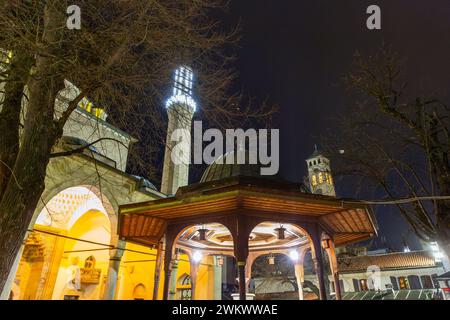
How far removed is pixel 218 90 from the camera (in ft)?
16.7

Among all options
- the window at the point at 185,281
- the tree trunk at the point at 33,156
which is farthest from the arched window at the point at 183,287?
the tree trunk at the point at 33,156

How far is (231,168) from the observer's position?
7.47m

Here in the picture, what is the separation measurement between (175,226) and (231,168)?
2135mm

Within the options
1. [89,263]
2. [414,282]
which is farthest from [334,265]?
[414,282]

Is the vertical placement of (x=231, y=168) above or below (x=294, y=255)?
above

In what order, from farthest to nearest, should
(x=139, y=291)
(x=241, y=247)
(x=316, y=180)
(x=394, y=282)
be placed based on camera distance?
(x=316, y=180), (x=394, y=282), (x=139, y=291), (x=241, y=247)

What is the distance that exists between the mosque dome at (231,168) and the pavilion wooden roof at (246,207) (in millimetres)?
826

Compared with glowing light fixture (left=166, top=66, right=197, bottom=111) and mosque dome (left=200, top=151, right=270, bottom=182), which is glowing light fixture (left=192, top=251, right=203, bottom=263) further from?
glowing light fixture (left=166, top=66, right=197, bottom=111)

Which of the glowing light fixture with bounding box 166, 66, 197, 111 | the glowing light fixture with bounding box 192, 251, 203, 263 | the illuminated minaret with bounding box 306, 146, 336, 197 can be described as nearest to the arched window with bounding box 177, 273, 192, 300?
the glowing light fixture with bounding box 192, 251, 203, 263

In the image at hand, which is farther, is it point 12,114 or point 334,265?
point 334,265

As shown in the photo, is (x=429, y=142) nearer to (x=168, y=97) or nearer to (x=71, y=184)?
(x=168, y=97)

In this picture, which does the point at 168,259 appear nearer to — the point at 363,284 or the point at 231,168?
the point at 231,168

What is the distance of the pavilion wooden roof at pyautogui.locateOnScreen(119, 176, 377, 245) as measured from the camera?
4996mm

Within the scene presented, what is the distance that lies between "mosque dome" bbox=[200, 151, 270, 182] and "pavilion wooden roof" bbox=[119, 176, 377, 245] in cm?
83
